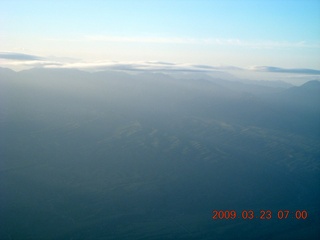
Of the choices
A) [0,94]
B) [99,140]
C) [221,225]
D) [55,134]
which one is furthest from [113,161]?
[0,94]

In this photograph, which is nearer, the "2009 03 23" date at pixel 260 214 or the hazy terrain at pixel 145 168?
the hazy terrain at pixel 145 168

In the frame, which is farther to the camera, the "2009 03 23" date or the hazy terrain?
the "2009 03 23" date

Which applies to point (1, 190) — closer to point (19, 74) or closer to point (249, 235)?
point (249, 235)

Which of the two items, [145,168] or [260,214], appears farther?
[145,168]
